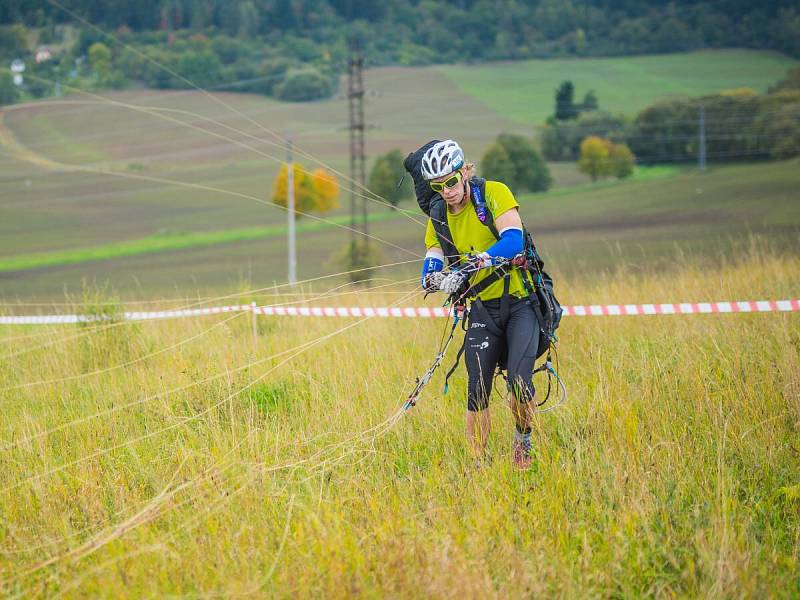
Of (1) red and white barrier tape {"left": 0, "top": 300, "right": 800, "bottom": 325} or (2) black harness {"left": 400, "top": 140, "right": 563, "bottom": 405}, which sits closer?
(2) black harness {"left": 400, "top": 140, "right": 563, "bottom": 405}

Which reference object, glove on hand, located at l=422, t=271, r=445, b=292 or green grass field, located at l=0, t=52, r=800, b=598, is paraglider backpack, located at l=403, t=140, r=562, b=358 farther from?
green grass field, located at l=0, t=52, r=800, b=598

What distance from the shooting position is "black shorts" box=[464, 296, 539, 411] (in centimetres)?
568

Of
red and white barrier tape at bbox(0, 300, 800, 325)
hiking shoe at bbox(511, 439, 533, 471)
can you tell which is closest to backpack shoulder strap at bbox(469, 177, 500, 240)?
hiking shoe at bbox(511, 439, 533, 471)

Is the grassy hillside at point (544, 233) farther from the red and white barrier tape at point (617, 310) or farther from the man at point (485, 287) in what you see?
the man at point (485, 287)

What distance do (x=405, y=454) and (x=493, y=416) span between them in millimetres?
867

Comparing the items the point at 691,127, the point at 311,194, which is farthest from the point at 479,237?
the point at 691,127

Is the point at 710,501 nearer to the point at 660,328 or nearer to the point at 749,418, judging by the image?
the point at 749,418

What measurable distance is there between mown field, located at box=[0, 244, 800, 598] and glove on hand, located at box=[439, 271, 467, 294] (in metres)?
1.06

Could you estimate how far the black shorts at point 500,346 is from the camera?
5.68 metres

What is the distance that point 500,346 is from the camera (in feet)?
19.3

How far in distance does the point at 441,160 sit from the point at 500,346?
1267 mm

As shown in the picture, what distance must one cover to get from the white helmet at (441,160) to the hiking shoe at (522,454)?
1765mm

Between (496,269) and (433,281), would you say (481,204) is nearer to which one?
(496,269)

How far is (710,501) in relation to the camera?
4.88 m
